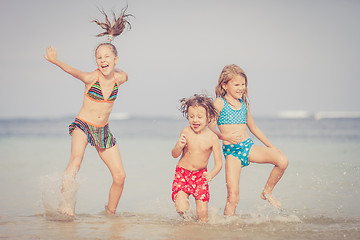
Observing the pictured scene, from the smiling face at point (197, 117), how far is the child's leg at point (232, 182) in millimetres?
483

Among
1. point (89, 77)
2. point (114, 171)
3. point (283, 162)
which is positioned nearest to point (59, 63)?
point (89, 77)

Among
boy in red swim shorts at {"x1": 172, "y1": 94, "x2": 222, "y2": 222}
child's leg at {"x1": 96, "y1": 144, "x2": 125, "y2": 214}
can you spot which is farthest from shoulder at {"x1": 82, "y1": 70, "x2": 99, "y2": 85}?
boy in red swim shorts at {"x1": 172, "y1": 94, "x2": 222, "y2": 222}

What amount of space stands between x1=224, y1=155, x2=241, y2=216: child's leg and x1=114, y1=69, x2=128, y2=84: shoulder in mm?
1475

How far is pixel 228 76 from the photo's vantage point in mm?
5281

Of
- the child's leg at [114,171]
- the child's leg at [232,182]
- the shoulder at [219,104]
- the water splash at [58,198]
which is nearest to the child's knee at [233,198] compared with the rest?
the child's leg at [232,182]

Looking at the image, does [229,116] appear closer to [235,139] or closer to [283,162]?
[235,139]

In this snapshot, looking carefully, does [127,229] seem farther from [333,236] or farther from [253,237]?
[333,236]

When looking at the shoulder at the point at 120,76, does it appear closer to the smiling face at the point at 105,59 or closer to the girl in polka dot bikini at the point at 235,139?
the smiling face at the point at 105,59

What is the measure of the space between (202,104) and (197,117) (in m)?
0.14

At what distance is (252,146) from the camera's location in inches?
205

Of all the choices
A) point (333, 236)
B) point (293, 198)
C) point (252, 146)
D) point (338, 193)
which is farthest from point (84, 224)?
point (338, 193)

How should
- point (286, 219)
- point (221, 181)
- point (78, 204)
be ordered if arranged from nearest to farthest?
1. point (286, 219)
2. point (78, 204)
3. point (221, 181)

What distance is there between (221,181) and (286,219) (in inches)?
109

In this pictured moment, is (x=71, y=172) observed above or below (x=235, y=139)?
below
